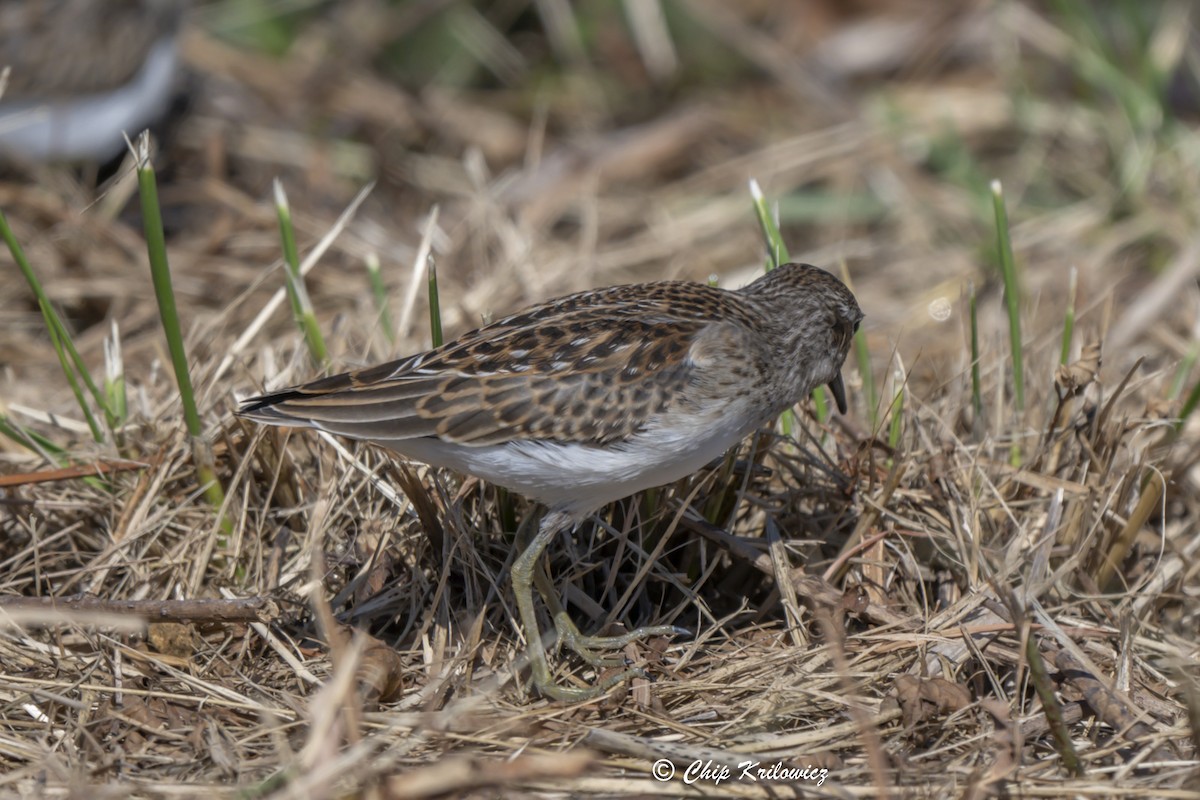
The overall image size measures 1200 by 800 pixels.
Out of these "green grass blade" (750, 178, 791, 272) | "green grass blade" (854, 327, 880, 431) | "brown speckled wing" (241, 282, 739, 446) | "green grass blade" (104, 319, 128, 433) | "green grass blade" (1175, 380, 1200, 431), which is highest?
"green grass blade" (750, 178, 791, 272)

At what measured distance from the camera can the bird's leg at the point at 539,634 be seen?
432cm

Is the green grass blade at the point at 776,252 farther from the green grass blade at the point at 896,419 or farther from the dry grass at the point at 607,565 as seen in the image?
the green grass blade at the point at 896,419

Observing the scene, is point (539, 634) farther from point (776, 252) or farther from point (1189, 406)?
point (1189, 406)

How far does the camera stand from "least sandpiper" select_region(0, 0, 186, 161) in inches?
289

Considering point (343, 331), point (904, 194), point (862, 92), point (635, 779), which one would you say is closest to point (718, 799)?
point (635, 779)

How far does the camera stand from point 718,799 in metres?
3.70

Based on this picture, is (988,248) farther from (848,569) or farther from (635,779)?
→ (635,779)

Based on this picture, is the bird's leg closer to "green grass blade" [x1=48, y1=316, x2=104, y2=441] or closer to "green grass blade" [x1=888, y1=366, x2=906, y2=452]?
"green grass blade" [x1=888, y1=366, x2=906, y2=452]

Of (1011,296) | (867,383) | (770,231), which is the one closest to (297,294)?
(770,231)

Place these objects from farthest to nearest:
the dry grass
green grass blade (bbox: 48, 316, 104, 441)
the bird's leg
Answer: green grass blade (bbox: 48, 316, 104, 441)
the bird's leg
the dry grass

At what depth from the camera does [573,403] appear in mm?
4242

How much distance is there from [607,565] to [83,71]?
470cm

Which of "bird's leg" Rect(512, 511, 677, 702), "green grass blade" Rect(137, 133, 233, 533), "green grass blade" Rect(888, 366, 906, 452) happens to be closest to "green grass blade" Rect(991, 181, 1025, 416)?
"green grass blade" Rect(888, 366, 906, 452)

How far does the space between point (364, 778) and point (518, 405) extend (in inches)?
51.2
